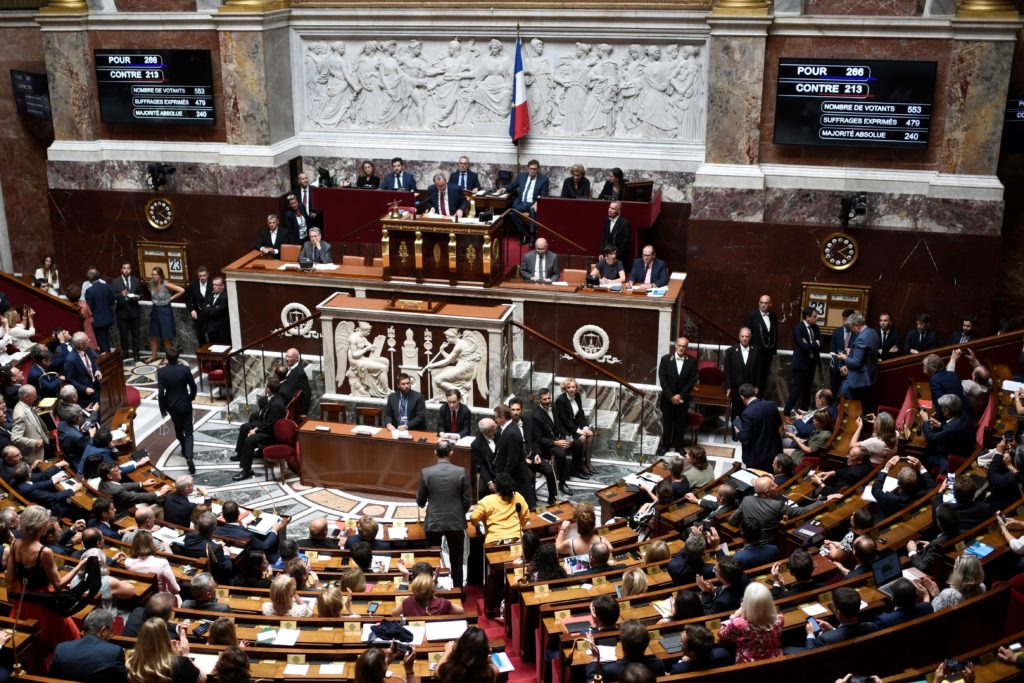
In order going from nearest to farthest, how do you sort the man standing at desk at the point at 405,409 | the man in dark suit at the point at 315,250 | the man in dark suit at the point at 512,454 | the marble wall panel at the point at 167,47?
the man in dark suit at the point at 512,454, the man standing at desk at the point at 405,409, the man in dark suit at the point at 315,250, the marble wall panel at the point at 167,47

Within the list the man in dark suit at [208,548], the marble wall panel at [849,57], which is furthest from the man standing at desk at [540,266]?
the man in dark suit at [208,548]

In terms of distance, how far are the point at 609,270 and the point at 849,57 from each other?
4347mm

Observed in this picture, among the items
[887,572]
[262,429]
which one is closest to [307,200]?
[262,429]

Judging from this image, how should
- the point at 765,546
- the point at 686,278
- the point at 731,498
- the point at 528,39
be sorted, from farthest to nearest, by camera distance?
the point at 528,39, the point at 686,278, the point at 731,498, the point at 765,546

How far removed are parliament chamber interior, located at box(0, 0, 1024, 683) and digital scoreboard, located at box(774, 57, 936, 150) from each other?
43mm

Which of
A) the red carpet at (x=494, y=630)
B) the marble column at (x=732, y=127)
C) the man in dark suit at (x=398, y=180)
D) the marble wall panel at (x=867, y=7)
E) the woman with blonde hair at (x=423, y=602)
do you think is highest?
the marble wall panel at (x=867, y=7)

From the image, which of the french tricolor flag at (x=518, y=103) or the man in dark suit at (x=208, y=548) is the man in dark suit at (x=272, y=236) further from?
the man in dark suit at (x=208, y=548)

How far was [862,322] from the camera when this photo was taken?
13.7 meters

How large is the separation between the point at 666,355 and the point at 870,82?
4795mm

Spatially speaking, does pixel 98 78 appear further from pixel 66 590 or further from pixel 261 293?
pixel 66 590

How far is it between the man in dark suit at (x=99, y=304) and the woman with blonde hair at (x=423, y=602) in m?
9.91

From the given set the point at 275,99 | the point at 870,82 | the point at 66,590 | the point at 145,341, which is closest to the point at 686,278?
the point at 870,82

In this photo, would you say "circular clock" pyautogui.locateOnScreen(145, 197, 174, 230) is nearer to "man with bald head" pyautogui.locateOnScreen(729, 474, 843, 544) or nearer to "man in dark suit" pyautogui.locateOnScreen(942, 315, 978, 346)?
"man with bald head" pyautogui.locateOnScreen(729, 474, 843, 544)

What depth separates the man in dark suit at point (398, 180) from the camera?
17.3 metres
